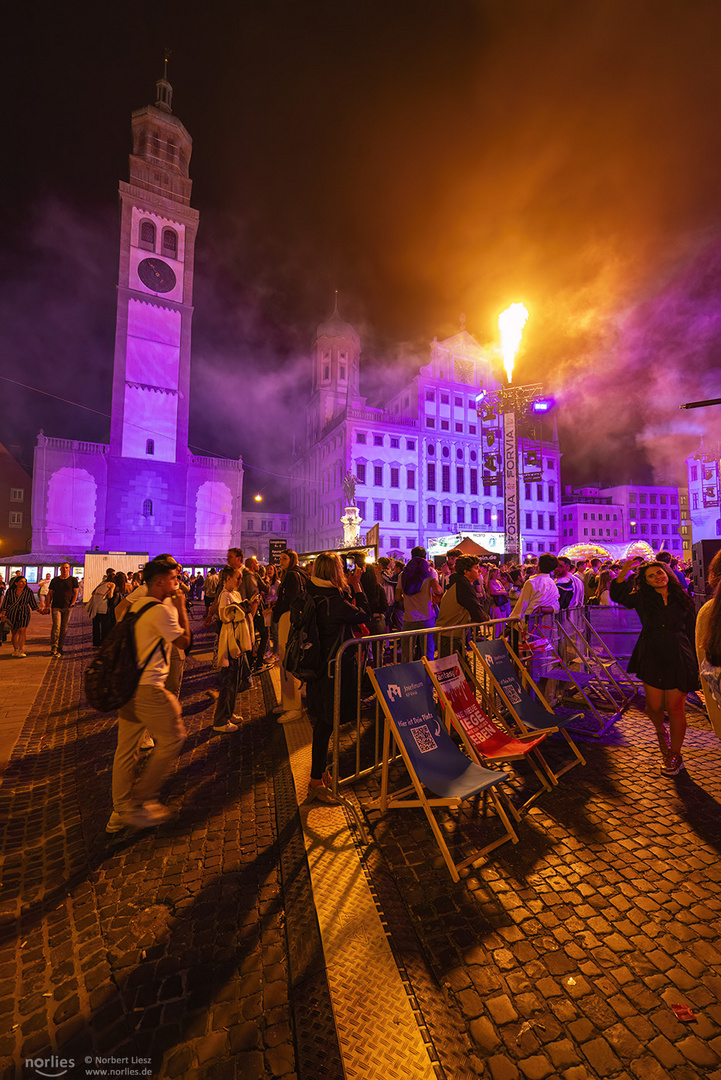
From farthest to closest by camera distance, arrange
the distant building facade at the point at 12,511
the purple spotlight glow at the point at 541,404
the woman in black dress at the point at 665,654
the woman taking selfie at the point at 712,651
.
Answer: the distant building facade at the point at 12,511, the purple spotlight glow at the point at 541,404, the woman in black dress at the point at 665,654, the woman taking selfie at the point at 712,651

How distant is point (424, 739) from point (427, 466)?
52.2 meters

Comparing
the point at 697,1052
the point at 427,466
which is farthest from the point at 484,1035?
the point at 427,466

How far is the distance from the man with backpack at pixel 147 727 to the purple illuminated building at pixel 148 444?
119ft

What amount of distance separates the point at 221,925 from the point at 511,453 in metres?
29.5

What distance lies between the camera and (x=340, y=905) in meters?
2.67

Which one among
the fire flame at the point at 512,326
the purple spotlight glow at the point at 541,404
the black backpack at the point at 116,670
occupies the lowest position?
the black backpack at the point at 116,670

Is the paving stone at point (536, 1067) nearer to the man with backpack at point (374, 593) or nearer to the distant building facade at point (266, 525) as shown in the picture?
the man with backpack at point (374, 593)

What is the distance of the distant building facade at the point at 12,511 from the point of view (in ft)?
184

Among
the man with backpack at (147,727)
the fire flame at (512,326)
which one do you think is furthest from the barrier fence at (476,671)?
the fire flame at (512,326)

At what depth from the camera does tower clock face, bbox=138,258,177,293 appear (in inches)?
1567

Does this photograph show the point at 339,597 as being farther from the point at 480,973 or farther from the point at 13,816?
the point at 13,816

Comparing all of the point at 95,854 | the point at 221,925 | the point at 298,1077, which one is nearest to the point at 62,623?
the point at 95,854

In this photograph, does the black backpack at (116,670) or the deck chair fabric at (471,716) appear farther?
the deck chair fabric at (471,716)

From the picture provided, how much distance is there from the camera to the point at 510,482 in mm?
28484
